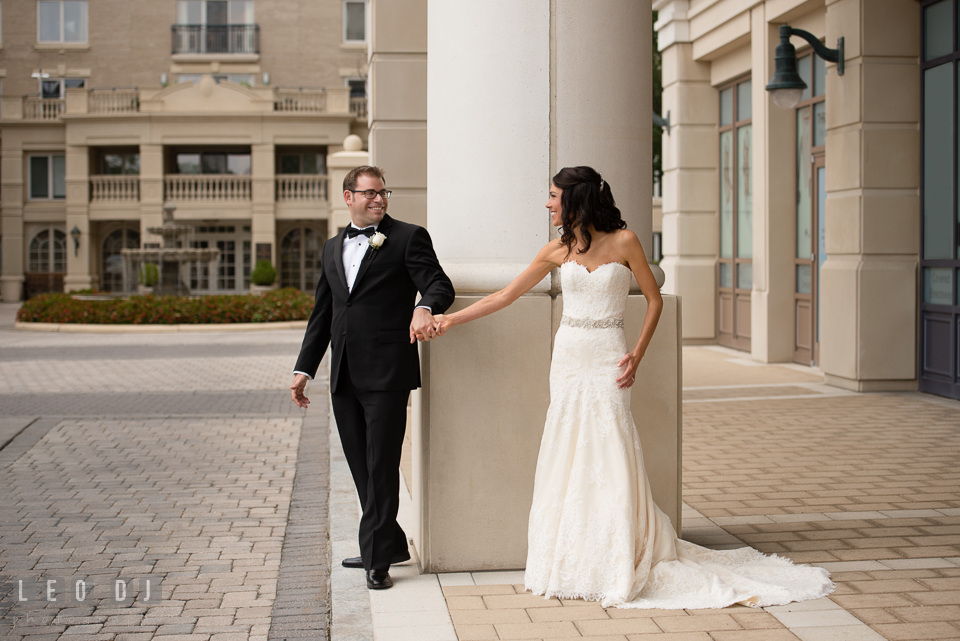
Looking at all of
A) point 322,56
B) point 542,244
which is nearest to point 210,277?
point 322,56

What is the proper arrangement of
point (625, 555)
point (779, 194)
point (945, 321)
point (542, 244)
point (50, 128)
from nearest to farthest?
point (625, 555)
point (542, 244)
point (945, 321)
point (779, 194)
point (50, 128)

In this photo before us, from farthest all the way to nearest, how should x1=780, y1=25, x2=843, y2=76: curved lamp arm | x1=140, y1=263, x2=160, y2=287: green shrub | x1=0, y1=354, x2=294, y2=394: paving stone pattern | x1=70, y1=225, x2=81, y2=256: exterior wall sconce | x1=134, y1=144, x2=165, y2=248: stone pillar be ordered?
x1=70, y1=225, x2=81, y2=256: exterior wall sconce < x1=134, y1=144, x2=165, y2=248: stone pillar < x1=140, y1=263, x2=160, y2=287: green shrub < x1=0, y1=354, x2=294, y2=394: paving stone pattern < x1=780, y1=25, x2=843, y2=76: curved lamp arm

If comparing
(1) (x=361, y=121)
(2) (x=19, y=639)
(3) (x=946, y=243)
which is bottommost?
(2) (x=19, y=639)

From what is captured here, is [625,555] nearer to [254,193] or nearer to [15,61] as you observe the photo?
[254,193]

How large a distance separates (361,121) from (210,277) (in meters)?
8.70

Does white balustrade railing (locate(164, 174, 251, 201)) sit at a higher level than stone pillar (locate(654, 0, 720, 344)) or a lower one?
higher

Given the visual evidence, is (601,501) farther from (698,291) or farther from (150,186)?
(150,186)

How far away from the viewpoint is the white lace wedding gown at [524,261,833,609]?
448 centimetres

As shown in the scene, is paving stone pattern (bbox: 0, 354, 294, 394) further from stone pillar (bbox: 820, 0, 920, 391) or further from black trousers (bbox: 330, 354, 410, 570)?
black trousers (bbox: 330, 354, 410, 570)

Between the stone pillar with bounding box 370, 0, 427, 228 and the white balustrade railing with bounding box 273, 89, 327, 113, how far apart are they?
28696 mm

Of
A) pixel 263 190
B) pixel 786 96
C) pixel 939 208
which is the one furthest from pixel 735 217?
pixel 263 190

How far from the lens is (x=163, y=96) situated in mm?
37875

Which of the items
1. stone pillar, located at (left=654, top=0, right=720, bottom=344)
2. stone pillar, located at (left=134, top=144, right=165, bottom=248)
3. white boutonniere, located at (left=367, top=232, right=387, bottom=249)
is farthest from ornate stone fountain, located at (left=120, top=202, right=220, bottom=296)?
white boutonniere, located at (left=367, top=232, right=387, bottom=249)

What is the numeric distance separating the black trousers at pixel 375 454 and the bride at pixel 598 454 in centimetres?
52
